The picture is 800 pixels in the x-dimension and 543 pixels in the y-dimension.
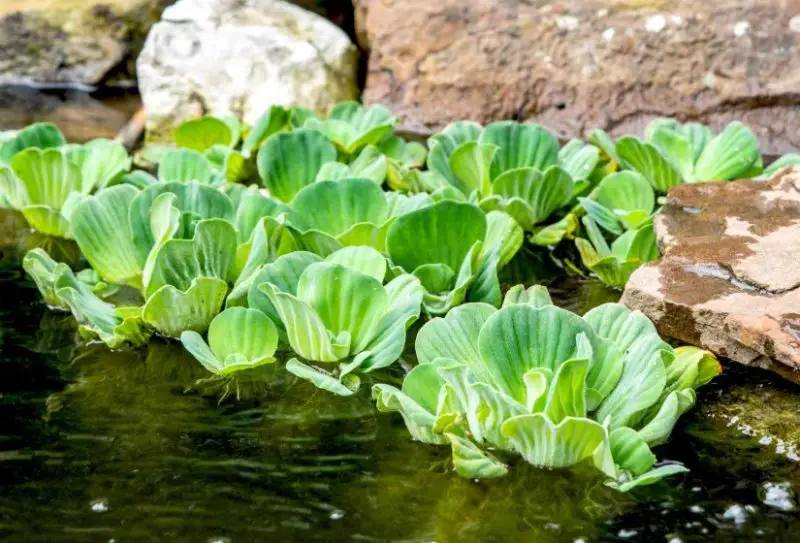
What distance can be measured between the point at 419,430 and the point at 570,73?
227 cm

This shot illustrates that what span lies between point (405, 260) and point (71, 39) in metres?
2.82

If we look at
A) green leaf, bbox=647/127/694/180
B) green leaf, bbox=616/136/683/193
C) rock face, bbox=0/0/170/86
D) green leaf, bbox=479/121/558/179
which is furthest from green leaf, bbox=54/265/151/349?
rock face, bbox=0/0/170/86

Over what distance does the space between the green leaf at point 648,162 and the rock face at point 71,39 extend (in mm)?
2441

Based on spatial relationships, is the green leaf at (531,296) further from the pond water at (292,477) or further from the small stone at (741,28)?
the small stone at (741,28)

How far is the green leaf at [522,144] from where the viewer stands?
9.84 ft

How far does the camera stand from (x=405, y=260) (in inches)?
92.6

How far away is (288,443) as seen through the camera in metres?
1.88

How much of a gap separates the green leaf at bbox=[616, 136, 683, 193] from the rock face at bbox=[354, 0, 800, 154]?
29.1 inches

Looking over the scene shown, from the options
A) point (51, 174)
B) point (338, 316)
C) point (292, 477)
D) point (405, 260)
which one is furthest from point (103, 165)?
point (292, 477)

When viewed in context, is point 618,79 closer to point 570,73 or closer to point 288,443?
point 570,73

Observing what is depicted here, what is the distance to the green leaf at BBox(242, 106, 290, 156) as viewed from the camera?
3273mm

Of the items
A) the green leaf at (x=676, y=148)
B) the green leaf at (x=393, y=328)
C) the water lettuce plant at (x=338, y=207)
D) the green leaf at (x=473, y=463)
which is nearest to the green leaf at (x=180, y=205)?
the water lettuce plant at (x=338, y=207)

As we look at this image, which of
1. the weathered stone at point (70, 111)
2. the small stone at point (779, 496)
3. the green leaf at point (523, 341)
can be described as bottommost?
the weathered stone at point (70, 111)

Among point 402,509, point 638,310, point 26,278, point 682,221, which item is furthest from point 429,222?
point 26,278
